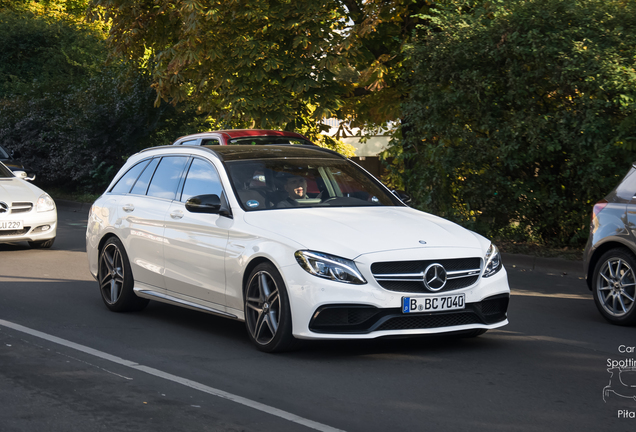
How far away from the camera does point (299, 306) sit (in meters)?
6.20

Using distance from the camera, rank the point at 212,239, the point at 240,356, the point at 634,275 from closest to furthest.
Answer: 1. the point at 240,356
2. the point at 212,239
3. the point at 634,275

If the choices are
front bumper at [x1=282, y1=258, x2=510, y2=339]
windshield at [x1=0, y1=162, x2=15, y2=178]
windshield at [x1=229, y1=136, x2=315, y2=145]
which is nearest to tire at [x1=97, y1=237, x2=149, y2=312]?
front bumper at [x1=282, y1=258, x2=510, y2=339]

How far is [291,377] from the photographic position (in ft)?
19.2

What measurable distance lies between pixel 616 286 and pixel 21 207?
9.34 m

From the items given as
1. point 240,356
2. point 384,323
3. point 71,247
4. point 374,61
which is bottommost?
point 71,247

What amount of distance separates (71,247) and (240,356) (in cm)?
851

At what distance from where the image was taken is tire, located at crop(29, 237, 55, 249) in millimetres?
13992

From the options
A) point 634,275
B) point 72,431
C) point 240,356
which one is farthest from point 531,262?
point 72,431

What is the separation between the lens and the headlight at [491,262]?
6636 mm

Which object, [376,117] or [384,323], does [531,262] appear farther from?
[376,117]

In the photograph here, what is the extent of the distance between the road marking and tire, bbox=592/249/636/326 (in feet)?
13.7

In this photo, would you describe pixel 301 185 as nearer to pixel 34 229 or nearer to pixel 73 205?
pixel 34 229

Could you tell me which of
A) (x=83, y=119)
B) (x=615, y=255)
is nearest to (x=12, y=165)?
(x=83, y=119)

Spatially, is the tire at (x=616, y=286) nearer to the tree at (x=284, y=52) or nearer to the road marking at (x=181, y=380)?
the road marking at (x=181, y=380)
